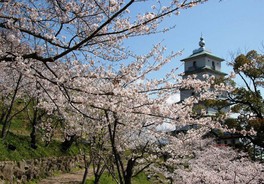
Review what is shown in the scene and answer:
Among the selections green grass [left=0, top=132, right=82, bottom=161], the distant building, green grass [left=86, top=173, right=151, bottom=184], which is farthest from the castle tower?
green grass [left=0, top=132, right=82, bottom=161]

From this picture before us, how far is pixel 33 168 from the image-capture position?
12.5 meters

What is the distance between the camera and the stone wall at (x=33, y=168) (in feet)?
34.5

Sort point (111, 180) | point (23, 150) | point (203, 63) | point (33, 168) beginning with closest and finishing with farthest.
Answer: point (33, 168) → point (23, 150) → point (111, 180) → point (203, 63)

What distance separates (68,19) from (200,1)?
6.40ft

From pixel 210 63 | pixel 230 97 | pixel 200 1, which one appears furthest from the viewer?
pixel 210 63

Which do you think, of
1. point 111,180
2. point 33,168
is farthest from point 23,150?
point 111,180

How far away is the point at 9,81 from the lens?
47.1ft

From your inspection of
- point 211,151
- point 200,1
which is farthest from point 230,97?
point 200,1

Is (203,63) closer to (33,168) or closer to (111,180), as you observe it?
(111,180)

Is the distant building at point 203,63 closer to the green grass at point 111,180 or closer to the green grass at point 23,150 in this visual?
the green grass at point 111,180

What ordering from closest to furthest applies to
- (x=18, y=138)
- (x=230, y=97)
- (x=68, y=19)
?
(x=68, y=19)
(x=18, y=138)
(x=230, y=97)

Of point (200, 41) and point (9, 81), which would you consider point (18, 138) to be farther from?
point (200, 41)

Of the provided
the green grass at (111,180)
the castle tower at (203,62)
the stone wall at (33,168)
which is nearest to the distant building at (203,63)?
the castle tower at (203,62)

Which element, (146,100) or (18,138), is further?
(18,138)
